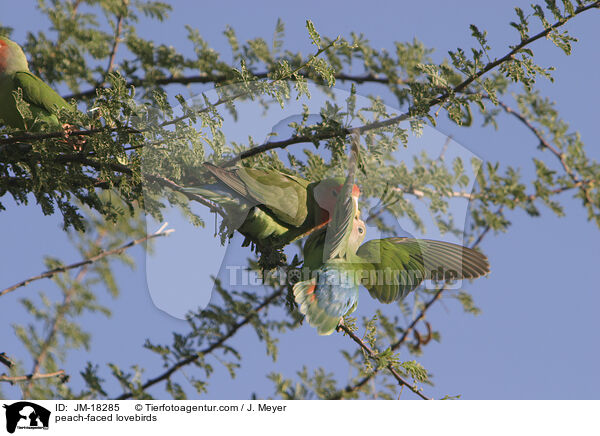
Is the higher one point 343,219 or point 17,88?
point 17,88

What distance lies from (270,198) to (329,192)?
0.38 ft

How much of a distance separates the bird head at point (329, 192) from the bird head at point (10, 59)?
140 cm

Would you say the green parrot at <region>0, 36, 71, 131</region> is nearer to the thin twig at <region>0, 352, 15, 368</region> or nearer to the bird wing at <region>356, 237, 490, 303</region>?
the thin twig at <region>0, 352, 15, 368</region>

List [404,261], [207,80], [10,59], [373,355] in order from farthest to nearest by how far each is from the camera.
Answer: [207,80] < [10,59] < [373,355] < [404,261]

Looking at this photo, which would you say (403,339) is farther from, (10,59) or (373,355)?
(10,59)

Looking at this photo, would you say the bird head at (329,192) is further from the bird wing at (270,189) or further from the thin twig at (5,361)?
the thin twig at (5,361)

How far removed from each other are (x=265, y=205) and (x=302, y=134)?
176mm

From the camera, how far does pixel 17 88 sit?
6.21ft

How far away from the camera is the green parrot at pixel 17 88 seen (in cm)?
188

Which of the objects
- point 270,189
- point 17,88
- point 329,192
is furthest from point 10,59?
point 329,192

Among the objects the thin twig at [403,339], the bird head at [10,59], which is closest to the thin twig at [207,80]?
the bird head at [10,59]

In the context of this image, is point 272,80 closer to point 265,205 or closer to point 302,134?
point 302,134

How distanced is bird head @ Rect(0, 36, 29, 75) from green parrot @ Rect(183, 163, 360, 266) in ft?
3.95

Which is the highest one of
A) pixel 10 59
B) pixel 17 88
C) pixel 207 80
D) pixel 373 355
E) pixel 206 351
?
pixel 207 80
